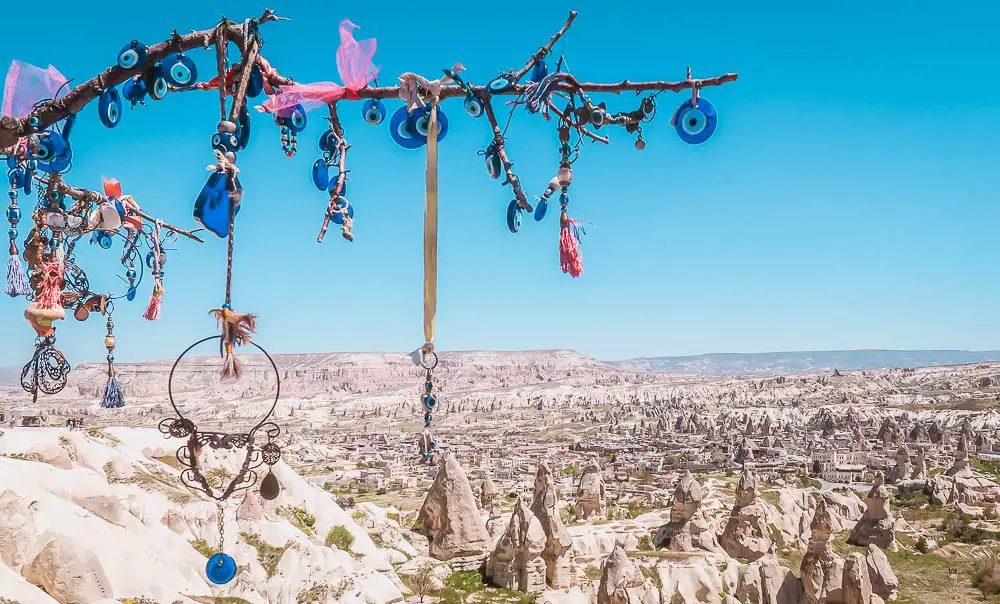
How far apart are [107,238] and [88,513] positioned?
4.39 metres

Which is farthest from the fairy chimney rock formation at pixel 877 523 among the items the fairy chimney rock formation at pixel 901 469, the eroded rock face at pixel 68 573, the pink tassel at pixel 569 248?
the pink tassel at pixel 569 248

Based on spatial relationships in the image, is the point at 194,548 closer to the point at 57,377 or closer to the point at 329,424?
the point at 57,377

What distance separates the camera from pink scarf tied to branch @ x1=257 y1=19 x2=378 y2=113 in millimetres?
3270

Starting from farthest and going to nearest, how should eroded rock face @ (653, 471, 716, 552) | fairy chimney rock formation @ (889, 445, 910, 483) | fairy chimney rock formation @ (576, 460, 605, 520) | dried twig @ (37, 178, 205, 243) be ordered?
fairy chimney rock formation @ (889, 445, 910, 483)
fairy chimney rock formation @ (576, 460, 605, 520)
eroded rock face @ (653, 471, 716, 552)
dried twig @ (37, 178, 205, 243)

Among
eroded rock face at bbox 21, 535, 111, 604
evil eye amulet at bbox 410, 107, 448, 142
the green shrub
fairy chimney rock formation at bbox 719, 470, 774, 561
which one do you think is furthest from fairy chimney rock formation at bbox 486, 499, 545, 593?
evil eye amulet at bbox 410, 107, 448, 142

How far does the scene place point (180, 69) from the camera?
3139mm

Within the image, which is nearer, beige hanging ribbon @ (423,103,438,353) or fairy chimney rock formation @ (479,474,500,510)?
beige hanging ribbon @ (423,103,438,353)

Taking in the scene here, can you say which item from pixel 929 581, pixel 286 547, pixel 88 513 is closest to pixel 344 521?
pixel 286 547

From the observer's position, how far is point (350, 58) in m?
3.28

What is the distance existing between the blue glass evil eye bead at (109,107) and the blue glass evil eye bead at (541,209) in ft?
6.55

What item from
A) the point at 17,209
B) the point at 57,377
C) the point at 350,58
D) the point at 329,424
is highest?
the point at 350,58

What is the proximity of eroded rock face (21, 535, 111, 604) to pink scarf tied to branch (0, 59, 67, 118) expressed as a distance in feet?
18.7

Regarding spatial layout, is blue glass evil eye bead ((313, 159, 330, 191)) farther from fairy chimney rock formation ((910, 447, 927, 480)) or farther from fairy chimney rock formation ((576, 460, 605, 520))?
fairy chimney rock formation ((910, 447, 927, 480))

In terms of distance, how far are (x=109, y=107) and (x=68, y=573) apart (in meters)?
6.21
